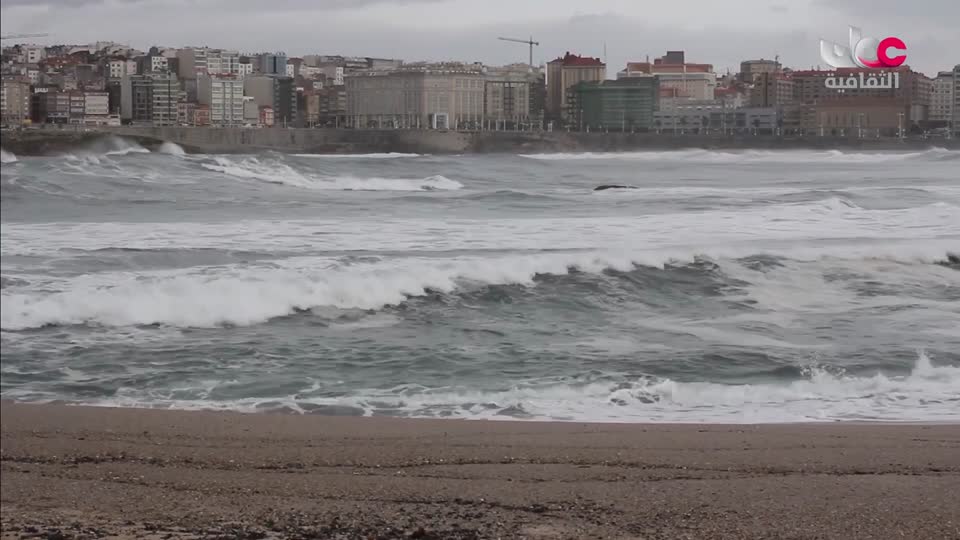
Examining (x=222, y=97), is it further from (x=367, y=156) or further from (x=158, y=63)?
(x=367, y=156)

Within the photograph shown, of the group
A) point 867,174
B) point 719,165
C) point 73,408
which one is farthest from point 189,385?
point 867,174

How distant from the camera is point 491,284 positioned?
13.1ft

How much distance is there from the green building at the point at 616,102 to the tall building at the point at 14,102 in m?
1.46

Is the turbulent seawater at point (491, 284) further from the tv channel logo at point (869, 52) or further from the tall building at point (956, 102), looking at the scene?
the tv channel logo at point (869, 52)

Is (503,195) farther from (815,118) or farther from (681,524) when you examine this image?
(681,524)

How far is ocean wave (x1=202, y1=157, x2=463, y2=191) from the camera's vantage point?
3768 mm

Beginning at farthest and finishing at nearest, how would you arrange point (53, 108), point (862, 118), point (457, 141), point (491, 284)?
point (491, 284) → point (457, 141) → point (862, 118) → point (53, 108)

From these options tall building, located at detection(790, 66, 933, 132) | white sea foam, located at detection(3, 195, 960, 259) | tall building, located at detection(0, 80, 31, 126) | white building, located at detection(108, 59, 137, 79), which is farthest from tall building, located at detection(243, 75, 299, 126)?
tall building, located at detection(790, 66, 933, 132)

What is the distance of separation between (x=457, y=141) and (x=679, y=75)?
2.30ft

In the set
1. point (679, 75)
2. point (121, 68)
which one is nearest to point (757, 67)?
point (679, 75)

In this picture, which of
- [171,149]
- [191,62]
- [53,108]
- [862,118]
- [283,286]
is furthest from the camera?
[283,286]

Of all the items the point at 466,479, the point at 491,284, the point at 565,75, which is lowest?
the point at 466,479

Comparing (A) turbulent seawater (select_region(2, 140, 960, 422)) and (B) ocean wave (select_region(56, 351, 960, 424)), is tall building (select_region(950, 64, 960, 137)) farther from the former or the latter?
(B) ocean wave (select_region(56, 351, 960, 424))

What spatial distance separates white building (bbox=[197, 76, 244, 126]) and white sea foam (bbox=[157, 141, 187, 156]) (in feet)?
0.41
